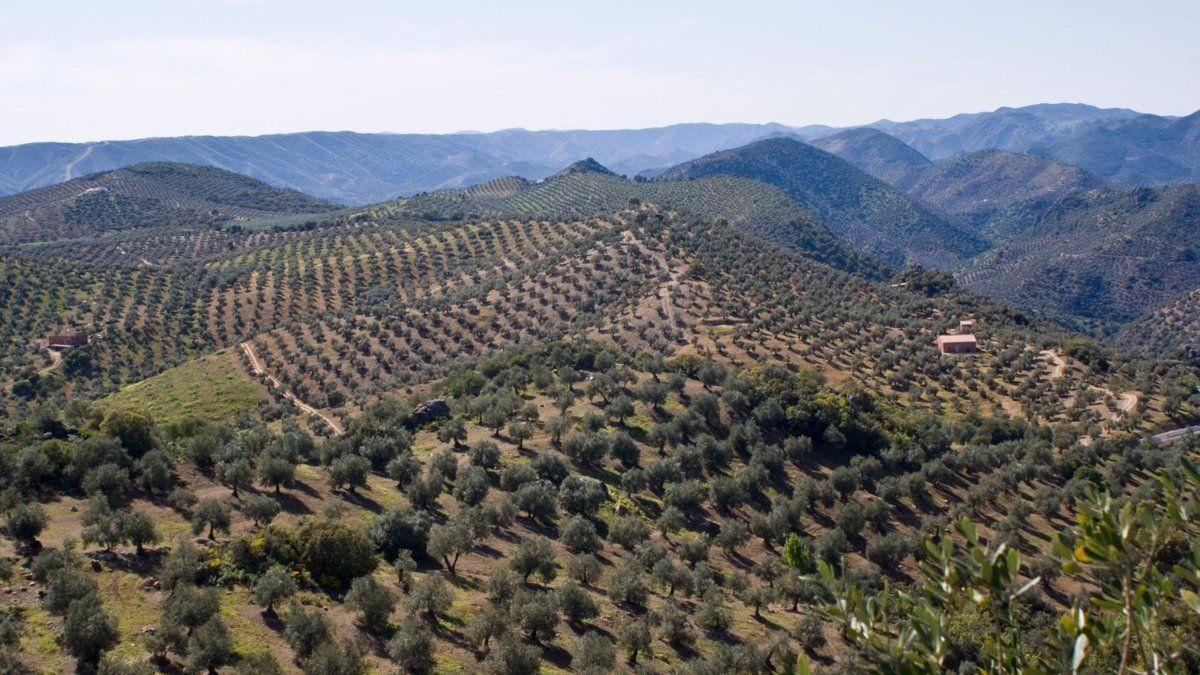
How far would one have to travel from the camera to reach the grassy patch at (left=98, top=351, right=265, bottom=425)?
236 ft

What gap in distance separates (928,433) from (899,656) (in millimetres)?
64994

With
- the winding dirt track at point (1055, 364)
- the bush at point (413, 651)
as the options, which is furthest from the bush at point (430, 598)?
the winding dirt track at point (1055, 364)

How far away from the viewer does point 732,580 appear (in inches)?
1515

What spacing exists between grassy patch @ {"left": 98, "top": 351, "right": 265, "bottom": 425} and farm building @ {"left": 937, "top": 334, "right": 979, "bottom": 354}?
286ft

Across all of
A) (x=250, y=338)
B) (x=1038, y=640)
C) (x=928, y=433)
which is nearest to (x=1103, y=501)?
(x=1038, y=640)

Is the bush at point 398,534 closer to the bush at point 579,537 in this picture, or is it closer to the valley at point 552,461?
the valley at point 552,461

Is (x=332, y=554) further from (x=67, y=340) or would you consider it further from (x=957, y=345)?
(x=957, y=345)

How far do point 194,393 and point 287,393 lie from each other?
9187mm

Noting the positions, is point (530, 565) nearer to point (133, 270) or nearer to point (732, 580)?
point (732, 580)

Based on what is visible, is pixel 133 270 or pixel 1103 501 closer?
pixel 1103 501

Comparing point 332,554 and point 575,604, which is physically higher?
point 332,554

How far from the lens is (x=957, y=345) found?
9844 cm

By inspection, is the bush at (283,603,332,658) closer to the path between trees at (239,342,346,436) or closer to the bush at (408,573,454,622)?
the bush at (408,573,454,622)

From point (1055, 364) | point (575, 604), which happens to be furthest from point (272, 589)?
point (1055, 364)
